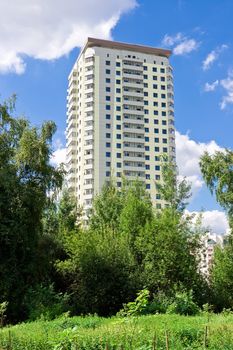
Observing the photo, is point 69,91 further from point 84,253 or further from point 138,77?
point 84,253

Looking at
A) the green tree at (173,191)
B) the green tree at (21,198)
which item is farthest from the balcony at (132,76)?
the green tree at (21,198)

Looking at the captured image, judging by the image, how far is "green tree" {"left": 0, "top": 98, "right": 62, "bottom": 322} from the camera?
19672 millimetres

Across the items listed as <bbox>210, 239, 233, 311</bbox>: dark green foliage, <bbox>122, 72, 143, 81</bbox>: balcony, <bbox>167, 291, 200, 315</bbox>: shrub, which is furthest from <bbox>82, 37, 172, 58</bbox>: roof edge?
<bbox>167, 291, 200, 315</bbox>: shrub

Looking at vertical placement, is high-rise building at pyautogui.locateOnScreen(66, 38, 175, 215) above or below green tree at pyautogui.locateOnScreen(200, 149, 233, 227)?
above

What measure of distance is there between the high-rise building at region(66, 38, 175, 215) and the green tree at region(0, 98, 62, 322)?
2263 inches

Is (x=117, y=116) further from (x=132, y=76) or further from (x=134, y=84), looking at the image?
(x=132, y=76)

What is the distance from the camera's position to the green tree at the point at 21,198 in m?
19.7

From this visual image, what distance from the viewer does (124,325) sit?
31.3 feet

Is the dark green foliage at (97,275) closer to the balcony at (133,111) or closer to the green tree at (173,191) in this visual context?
the green tree at (173,191)

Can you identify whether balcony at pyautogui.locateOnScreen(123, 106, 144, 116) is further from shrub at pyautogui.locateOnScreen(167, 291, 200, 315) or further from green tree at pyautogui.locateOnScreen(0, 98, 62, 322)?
shrub at pyautogui.locateOnScreen(167, 291, 200, 315)

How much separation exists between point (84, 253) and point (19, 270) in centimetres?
333

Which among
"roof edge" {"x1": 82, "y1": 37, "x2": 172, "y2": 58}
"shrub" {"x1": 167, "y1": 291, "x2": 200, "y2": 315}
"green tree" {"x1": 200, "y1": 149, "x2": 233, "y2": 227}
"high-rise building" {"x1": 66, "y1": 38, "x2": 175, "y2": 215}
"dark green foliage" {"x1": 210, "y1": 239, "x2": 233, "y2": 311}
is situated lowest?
"shrub" {"x1": 167, "y1": 291, "x2": 200, "y2": 315}

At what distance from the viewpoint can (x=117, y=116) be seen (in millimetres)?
→ 87188

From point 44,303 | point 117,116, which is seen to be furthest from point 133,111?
point 44,303
